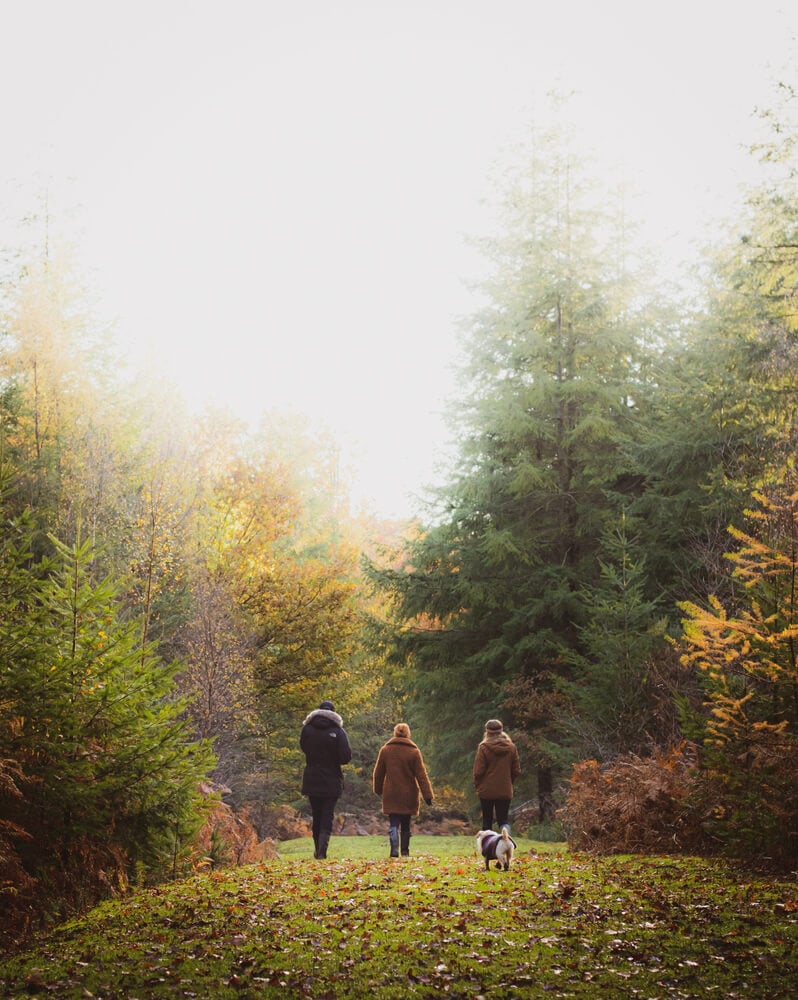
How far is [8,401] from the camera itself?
2120cm

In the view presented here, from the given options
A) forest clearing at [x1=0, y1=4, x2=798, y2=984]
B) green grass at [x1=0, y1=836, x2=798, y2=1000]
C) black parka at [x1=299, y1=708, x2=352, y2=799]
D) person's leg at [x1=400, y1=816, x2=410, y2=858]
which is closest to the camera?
green grass at [x1=0, y1=836, x2=798, y2=1000]

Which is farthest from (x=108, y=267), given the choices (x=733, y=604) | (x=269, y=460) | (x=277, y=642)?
(x=733, y=604)

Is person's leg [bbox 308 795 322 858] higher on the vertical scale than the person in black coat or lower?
lower

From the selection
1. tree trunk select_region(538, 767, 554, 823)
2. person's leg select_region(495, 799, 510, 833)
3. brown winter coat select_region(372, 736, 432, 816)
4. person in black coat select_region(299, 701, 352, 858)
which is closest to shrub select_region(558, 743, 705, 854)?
person's leg select_region(495, 799, 510, 833)

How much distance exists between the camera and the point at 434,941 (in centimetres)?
638

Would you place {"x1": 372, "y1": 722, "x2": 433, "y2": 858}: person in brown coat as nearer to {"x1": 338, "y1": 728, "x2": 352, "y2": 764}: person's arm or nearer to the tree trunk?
{"x1": 338, "y1": 728, "x2": 352, "y2": 764}: person's arm

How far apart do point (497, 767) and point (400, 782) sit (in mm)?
1419

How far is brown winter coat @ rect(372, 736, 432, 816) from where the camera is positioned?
13.4 meters

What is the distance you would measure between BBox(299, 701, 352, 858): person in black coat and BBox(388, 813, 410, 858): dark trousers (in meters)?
0.95

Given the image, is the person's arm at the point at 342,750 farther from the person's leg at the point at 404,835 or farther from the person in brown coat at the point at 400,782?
the person's leg at the point at 404,835

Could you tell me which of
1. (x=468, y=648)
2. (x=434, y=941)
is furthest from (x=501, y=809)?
(x=468, y=648)

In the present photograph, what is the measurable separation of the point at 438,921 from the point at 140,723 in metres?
3.22

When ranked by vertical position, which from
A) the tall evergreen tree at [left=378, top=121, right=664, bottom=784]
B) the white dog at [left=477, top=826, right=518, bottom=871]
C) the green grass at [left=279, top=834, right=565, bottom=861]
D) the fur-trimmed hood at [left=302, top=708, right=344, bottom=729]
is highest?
the tall evergreen tree at [left=378, top=121, right=664, bottom=784]

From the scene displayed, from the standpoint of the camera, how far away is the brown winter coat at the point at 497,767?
1307 centimetres
